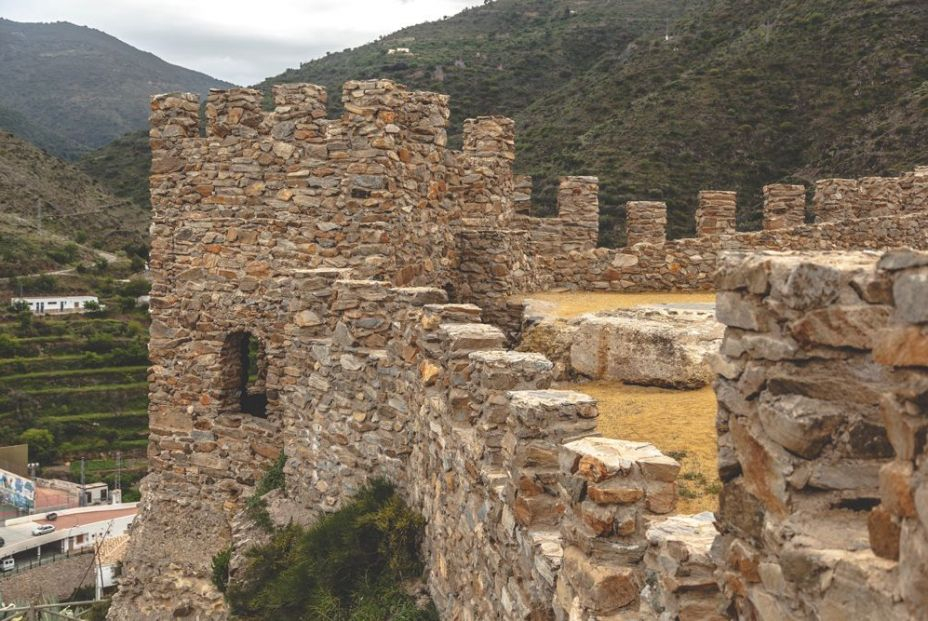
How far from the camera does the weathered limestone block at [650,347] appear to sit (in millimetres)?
7762

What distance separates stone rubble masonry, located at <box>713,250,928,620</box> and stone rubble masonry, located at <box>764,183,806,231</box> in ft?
42.2

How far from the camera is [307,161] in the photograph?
10.2 metres

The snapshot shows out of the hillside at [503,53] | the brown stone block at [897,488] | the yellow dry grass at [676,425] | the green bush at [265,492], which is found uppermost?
the hillside at [503,53]

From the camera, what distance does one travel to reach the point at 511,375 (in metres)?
Result: 5.16

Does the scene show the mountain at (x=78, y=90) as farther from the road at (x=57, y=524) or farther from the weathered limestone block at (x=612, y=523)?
the weathered limestone block at (x=612, y=523)

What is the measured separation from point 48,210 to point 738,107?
4592 centimetres

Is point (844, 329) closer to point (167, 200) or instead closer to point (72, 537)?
point (167, 200)

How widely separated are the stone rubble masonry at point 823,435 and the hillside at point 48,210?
2410 inches

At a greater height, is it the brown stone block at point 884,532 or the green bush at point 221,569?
the brown stone block at point 884,532

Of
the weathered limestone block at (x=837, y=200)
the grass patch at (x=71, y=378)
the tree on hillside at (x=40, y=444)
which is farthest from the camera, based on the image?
the grass patch at (x=71, y=378)

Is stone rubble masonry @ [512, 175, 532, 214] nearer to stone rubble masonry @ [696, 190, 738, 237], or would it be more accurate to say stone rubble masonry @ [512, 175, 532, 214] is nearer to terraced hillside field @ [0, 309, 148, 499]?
stone rubble masonry @ [696, 190, 738, 237]

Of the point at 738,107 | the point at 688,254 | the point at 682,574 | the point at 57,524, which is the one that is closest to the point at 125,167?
the point at 57,524

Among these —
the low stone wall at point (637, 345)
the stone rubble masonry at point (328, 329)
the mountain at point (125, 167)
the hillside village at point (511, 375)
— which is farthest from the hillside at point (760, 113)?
the mountain at point (125, 167)

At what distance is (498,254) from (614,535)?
836 centimetres
